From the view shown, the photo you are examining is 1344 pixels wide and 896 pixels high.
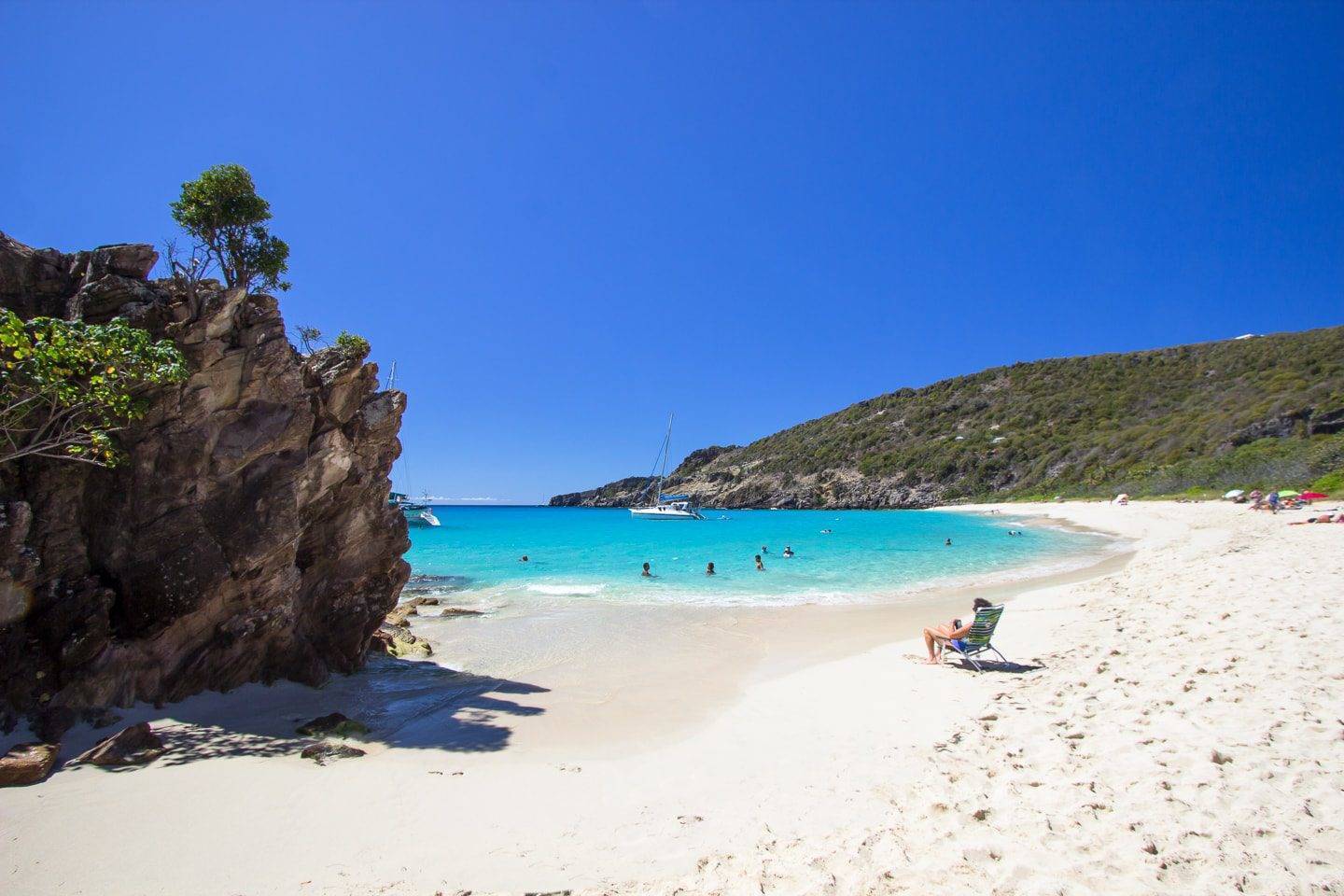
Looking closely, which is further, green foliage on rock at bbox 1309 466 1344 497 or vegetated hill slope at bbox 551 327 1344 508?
vegetated hill slope at bbox 551 327 1344 508

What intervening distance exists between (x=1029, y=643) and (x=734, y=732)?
7587mm

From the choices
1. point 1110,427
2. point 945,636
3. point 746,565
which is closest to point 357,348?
point 945,636

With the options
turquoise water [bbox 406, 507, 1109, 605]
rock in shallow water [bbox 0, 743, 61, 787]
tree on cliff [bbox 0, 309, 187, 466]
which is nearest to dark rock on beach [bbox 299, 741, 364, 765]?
rock in shallow water [bbox 0, 743, 61, 787]

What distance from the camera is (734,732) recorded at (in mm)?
8070

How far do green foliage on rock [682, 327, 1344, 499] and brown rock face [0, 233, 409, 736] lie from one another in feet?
213

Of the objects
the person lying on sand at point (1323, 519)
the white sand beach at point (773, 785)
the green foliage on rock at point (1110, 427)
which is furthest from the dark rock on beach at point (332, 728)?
the green foliage on rock at point (1110, 427)

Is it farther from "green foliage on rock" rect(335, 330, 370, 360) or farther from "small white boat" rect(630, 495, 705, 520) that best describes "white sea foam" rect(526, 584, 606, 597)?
"small white boat" rect(630, 495, 705, 520)

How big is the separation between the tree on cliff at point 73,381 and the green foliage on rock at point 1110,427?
219ft

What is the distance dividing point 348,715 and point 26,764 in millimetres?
3800

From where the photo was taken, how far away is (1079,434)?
93312 mm

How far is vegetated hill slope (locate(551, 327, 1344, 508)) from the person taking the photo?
199 ft

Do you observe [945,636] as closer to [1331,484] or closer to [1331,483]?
[1331,484]

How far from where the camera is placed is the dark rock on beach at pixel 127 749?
20.6 ft

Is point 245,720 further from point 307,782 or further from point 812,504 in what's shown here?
point 812,504
